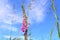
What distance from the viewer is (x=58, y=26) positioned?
1271 millimetres

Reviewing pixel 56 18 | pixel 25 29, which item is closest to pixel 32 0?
pixel 25 29

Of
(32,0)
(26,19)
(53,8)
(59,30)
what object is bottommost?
(59,30)

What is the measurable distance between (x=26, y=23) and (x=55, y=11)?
512 mm

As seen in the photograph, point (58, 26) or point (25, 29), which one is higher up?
point (25, 29)

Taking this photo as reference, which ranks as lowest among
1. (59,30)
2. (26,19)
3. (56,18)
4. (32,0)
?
(59,30)

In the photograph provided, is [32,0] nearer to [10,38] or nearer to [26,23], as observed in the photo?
[26,23]

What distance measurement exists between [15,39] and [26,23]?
1.49ft

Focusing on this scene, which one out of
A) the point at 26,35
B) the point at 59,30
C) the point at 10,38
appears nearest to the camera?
the point at 59,30

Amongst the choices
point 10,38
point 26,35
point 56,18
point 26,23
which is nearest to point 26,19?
point 26,23

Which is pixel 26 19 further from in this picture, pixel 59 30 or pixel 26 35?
pixel 59 30

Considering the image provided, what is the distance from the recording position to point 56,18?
1292 mm

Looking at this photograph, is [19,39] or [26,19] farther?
[19,39]

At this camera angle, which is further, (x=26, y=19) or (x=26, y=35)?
(x=26, y=19)

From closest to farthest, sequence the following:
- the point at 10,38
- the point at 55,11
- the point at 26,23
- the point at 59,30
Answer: the point at 59,30 → the point at 55,11 → the point at 26,23 → the point at 10,38
